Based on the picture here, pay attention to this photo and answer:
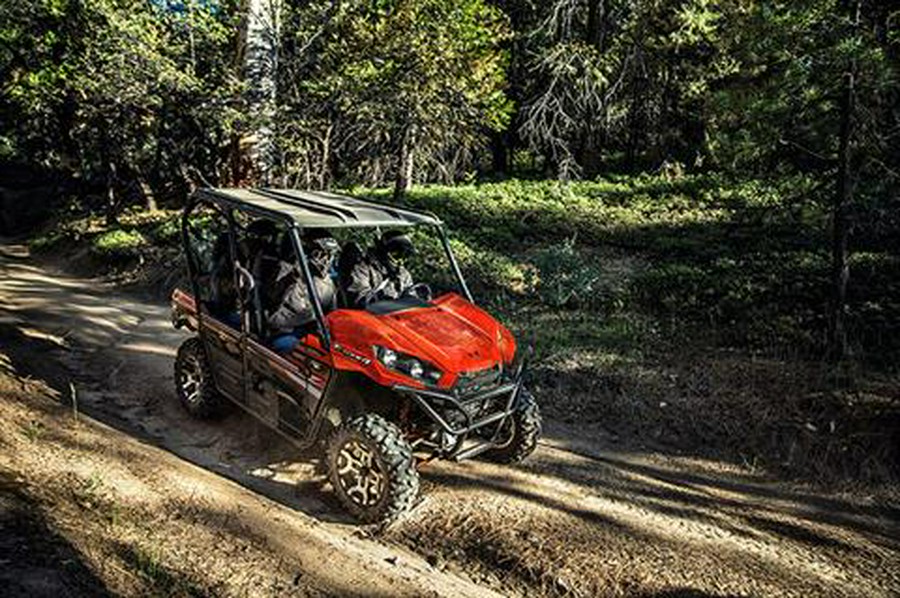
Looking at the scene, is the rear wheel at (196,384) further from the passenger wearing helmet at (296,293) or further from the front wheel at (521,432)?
the front wheel at (521,432)

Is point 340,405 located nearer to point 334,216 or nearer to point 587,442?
point 334,216

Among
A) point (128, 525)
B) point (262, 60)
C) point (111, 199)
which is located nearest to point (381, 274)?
point (128, 525)

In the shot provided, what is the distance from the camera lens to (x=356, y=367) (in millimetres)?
5133

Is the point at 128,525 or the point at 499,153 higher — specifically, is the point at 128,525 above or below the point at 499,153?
below

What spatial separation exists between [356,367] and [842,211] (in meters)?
8.10

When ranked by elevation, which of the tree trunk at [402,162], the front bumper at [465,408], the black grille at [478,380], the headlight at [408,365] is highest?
the tree trunk at [402,162]

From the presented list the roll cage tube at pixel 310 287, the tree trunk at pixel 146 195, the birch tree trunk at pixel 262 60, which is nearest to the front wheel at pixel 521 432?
the roll cage tube at pixel 310 287

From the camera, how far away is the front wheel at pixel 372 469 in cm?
491

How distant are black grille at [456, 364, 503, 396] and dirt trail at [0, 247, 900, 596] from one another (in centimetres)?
111

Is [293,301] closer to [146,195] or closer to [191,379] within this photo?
[191,379]

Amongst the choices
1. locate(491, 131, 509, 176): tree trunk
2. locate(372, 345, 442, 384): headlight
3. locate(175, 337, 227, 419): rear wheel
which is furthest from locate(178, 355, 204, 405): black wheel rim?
locate(491, 131, 509, 176): tree trunk

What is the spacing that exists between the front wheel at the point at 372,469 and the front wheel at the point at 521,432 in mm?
1337

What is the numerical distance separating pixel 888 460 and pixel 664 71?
24446 millimetres

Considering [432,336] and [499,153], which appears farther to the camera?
[499,153]
